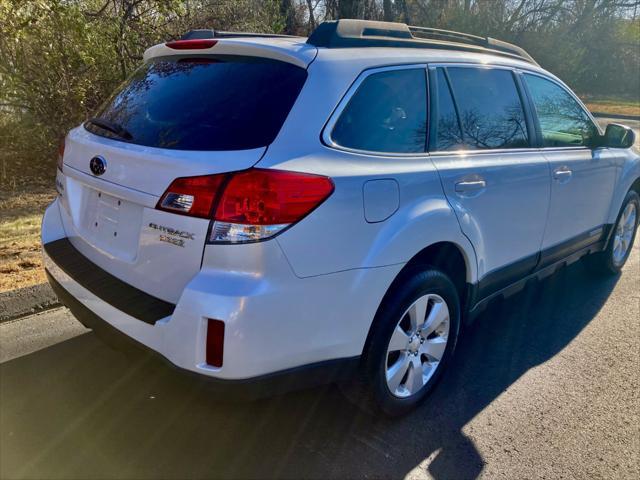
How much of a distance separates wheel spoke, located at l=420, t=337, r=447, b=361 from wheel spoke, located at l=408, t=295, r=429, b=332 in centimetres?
15

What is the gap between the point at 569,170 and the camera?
3943 millimetres

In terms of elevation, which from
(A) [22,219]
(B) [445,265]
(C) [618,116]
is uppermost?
(B) [445,265]

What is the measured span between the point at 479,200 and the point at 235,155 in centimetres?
149

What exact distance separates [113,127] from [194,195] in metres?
0.85

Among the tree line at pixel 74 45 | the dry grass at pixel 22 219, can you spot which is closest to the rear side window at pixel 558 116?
the dry grass at pixel 22 219

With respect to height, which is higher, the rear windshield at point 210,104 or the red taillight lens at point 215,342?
the rear windshield at point 210,104

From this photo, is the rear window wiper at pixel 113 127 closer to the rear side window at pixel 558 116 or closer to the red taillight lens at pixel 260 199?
the red taillight lens at pixel 260 199

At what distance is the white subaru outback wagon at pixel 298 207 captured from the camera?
7.13ft

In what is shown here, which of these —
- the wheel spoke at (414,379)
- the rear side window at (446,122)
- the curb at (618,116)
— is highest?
the rear side window at (446,122)

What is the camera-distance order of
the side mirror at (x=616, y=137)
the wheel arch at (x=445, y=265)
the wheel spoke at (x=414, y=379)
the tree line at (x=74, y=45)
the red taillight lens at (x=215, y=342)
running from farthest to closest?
the tree line at (x=74, y=45) < the side mirror at (x=616, y=137) < the wheel spoke at (x=414, y=379) < the wheel arch at (x=445, y=265) < the red taillight lens at (x=215, y=342)

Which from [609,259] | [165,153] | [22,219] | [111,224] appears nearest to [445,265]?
[165,153]

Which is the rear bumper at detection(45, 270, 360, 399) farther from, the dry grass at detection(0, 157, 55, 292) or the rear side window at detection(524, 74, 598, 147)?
the rear side window at detection(524, 74, 598, 147)

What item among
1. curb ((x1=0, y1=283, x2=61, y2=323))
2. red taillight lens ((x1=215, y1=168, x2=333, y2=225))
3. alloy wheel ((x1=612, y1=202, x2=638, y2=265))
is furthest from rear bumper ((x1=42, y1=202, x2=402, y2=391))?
alloy wheel ((x1=612, y1=202, x2=638, y2=265))

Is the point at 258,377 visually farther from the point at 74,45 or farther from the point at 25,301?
the point at 74,45
